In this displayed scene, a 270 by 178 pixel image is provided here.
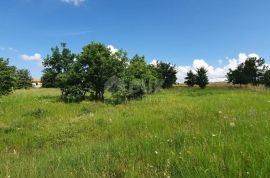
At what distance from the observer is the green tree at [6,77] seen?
13.7m

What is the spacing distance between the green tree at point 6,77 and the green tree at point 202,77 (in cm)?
4605

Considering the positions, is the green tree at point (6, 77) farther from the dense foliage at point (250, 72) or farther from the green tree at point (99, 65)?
the dense foliage at point (250, 72)

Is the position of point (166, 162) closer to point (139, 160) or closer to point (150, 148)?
point (139, 160)

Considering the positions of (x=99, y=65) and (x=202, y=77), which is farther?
(x=202, y=77)

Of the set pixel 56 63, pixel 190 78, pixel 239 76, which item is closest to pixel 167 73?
pixel 190 78

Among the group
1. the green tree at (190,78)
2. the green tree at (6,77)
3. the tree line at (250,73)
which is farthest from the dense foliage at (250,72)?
the green tree at (6,77)

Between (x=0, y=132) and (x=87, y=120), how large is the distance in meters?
3.30

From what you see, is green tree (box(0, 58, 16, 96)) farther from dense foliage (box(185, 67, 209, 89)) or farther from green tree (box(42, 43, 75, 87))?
dense foliage (box(185, 67, 209, 89))

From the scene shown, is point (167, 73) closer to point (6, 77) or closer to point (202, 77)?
point (202, 77)

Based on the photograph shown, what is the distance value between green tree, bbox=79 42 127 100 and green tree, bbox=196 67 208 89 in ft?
109

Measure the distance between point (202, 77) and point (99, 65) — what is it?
35482 mm

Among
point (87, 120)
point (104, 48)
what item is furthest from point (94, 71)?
point (87, 120)

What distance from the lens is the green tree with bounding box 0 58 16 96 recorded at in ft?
45.1

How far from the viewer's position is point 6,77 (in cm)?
1389
